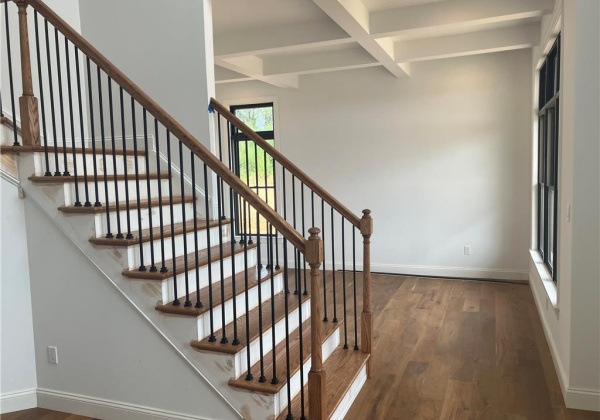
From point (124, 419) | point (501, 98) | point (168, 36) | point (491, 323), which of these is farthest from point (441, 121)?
point (124, 419)

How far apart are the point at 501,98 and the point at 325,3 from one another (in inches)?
122

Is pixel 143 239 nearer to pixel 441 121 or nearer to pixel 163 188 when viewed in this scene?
pixel 163 188

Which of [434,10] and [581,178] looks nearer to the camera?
[581,178]

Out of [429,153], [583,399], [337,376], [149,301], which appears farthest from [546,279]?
[149,301]

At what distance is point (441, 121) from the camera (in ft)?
18.8

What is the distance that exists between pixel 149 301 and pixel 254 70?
378 centimetres

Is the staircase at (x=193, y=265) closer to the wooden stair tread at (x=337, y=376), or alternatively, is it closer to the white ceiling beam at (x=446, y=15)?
the wooden stair tread at (x=337, y=376)

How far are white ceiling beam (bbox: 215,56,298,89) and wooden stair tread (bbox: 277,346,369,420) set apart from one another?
3.42 metres

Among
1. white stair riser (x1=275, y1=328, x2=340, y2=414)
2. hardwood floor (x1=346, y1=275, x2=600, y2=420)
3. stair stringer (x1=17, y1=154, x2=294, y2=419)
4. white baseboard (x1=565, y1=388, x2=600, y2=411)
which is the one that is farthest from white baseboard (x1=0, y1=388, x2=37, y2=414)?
white baseboard (x1=565, y1=388, x2=600, y2=411)

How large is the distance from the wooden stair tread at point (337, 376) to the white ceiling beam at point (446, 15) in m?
2.75

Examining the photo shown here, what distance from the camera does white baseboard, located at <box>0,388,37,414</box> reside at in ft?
9.24

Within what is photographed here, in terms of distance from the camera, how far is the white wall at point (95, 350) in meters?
2.54

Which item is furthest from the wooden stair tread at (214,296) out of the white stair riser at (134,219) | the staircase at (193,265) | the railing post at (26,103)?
the railing post at (26,103)

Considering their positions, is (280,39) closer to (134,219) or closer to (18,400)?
(134,219)
